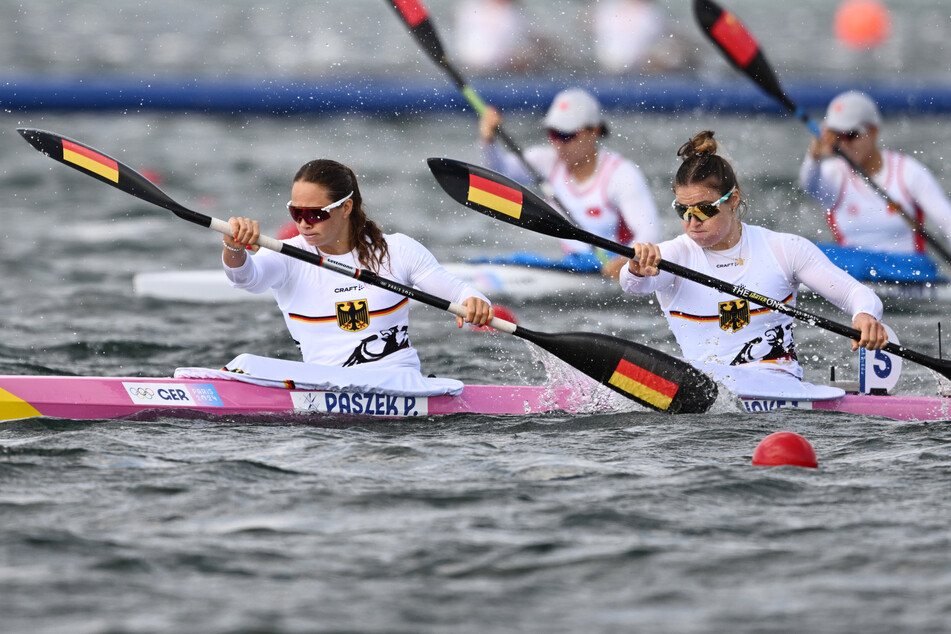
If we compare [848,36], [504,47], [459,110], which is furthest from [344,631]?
[848,36]

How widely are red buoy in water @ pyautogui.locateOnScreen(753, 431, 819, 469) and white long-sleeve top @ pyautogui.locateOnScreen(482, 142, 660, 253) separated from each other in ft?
12.5

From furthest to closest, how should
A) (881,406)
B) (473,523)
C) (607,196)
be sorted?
(607,196), (881,406), (473,523)

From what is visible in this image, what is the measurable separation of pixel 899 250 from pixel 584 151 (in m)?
2.43

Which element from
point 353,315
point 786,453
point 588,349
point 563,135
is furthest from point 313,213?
point 563,135

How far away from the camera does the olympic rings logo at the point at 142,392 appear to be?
6.28 meters

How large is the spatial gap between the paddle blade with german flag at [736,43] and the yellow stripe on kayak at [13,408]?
16.6 ft

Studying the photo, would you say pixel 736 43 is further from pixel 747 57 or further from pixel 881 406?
pixel 881 406

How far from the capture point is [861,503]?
5.03 m

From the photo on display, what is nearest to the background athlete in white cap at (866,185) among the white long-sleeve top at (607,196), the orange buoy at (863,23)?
the white long-sleeve top at (607,196)

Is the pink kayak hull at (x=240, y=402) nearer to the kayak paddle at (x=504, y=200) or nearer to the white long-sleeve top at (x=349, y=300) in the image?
the white long-sleeve top at (x=349, y=300)

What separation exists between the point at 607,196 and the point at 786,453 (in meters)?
4.51

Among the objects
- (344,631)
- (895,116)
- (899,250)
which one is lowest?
(344,631)

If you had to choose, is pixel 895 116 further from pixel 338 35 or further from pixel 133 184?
pixel 338 35

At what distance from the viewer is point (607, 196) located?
9.79 metres
